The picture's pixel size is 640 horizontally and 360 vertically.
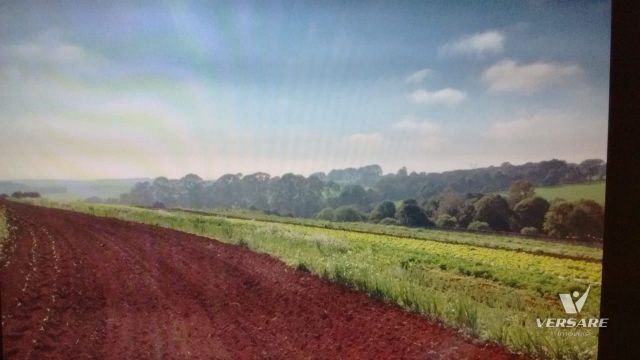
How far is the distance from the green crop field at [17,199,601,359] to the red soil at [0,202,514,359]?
8 cm

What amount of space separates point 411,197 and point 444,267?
479 millimetres

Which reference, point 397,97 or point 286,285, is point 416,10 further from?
point 286,285

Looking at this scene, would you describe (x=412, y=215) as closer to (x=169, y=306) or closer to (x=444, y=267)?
(x=444, y=267)

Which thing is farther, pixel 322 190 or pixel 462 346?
pixel 322 190

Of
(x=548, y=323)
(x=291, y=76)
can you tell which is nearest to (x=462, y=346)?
(x=548, y=323)

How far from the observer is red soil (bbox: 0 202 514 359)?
2625mm

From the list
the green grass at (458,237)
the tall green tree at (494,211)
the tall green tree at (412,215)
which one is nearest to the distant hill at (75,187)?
the green grass at (458,237)

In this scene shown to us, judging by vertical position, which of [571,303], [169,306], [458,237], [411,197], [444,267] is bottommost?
[169,306]

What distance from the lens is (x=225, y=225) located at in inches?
120

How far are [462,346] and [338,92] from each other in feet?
5.44

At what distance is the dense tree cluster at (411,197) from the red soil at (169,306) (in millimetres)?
295

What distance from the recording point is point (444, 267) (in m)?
2.98

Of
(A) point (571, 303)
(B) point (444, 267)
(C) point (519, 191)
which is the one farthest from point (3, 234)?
(A) point (571, 303)

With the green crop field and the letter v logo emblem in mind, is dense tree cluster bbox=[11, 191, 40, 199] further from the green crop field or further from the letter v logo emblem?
the letter v logo emblem
